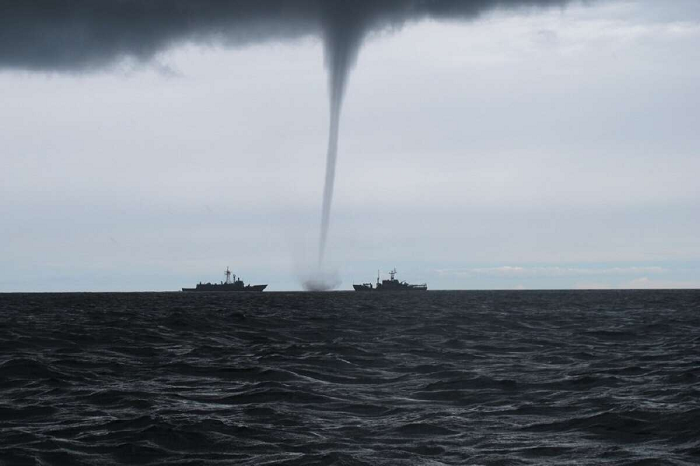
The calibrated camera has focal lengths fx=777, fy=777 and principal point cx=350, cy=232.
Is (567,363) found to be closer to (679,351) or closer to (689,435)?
(679,351)

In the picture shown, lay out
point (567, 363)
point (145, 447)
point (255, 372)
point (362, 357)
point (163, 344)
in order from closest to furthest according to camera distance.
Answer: point (145, 447)
point (255, 372)
point (567, 363)
point (362, 357)
point (163, 344)

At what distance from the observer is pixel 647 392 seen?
19.8 metres

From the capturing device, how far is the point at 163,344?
111ft

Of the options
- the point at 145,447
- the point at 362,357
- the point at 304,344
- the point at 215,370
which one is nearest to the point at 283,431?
the point at 145,447

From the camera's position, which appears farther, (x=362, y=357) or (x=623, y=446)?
(x=362, y=357)

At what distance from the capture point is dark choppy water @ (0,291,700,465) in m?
13.4

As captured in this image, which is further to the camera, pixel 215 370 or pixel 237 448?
pixel 215 370

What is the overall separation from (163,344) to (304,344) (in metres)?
6.15

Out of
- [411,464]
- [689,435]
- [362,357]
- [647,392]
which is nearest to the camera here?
[411,464]

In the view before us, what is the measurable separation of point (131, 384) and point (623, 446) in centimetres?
1307

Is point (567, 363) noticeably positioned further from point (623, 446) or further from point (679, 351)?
point (623, 446)

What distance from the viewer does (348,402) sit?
61.3 feet

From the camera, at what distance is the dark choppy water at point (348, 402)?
13445 millimetres

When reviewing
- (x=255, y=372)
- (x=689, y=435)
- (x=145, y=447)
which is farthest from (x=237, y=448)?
(x=255, y=372)
